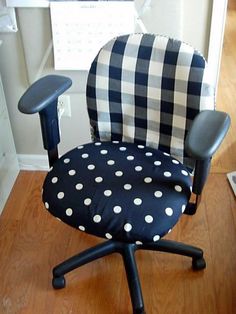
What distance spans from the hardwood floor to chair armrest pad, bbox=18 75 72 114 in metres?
0.67

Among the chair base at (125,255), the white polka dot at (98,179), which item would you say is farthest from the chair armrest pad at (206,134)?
the chair base at (125,255)

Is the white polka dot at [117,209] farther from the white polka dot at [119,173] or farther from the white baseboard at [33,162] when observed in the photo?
the white baseboard at [33,162]

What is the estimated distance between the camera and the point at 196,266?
1484 millimetres

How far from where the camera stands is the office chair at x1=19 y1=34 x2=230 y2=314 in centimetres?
110

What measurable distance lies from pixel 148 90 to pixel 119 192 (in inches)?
13.4

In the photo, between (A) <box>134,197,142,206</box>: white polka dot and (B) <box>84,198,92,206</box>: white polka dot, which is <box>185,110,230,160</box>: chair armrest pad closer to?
(A) <box>134,197,142,206</box>: white polka dot

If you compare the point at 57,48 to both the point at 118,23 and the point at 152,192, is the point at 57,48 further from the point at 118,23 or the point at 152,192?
the point at 152,192

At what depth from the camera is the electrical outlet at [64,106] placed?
1783mm

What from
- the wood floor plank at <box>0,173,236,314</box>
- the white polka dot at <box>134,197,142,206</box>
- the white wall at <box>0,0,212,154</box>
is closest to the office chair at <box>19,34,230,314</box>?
the white polka dot at <box>134,197,142,206</box>

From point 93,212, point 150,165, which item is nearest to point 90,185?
point 93,212

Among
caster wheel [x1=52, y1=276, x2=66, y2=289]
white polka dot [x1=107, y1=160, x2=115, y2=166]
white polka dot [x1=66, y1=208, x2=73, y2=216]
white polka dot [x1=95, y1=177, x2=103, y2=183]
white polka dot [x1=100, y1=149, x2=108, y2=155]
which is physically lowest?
caster wheel [x1=52, y1=276, x2=66, y2=289]

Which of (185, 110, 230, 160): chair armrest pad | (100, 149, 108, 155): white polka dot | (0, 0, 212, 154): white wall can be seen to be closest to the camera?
(185, 110, 230, 160): chair armrest pad

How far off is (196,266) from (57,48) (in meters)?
1.00

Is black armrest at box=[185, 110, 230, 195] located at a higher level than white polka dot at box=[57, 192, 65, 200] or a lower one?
higher
